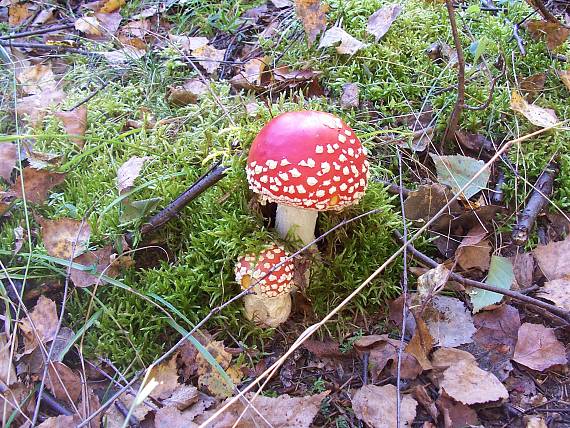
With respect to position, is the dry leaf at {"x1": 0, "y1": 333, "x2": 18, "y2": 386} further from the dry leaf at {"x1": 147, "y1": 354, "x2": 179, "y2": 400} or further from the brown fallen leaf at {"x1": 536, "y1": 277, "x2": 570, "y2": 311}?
the brown fallen leaf at {"x1": 536, "y1": 277, "x2": 570, "y2": 311}

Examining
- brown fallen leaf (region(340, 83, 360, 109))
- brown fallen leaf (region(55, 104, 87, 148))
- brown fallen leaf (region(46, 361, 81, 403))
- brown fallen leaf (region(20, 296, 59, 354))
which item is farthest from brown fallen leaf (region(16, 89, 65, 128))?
brown fallen leaf (region(340, 83, 360, 109))

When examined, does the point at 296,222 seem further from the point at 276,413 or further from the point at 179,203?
the point at 276,413

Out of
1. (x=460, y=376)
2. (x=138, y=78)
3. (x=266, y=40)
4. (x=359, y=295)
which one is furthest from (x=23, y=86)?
(x=460, y=376)

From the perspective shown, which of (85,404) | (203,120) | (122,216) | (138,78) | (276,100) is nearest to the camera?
(85,404)

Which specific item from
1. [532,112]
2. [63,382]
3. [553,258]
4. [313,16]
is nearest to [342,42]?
[313,16]

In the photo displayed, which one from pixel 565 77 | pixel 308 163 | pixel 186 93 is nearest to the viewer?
pixel 308 163

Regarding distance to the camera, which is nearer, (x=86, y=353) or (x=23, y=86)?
(x=86, y=353)

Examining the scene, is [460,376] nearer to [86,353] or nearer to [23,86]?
[86,353]
